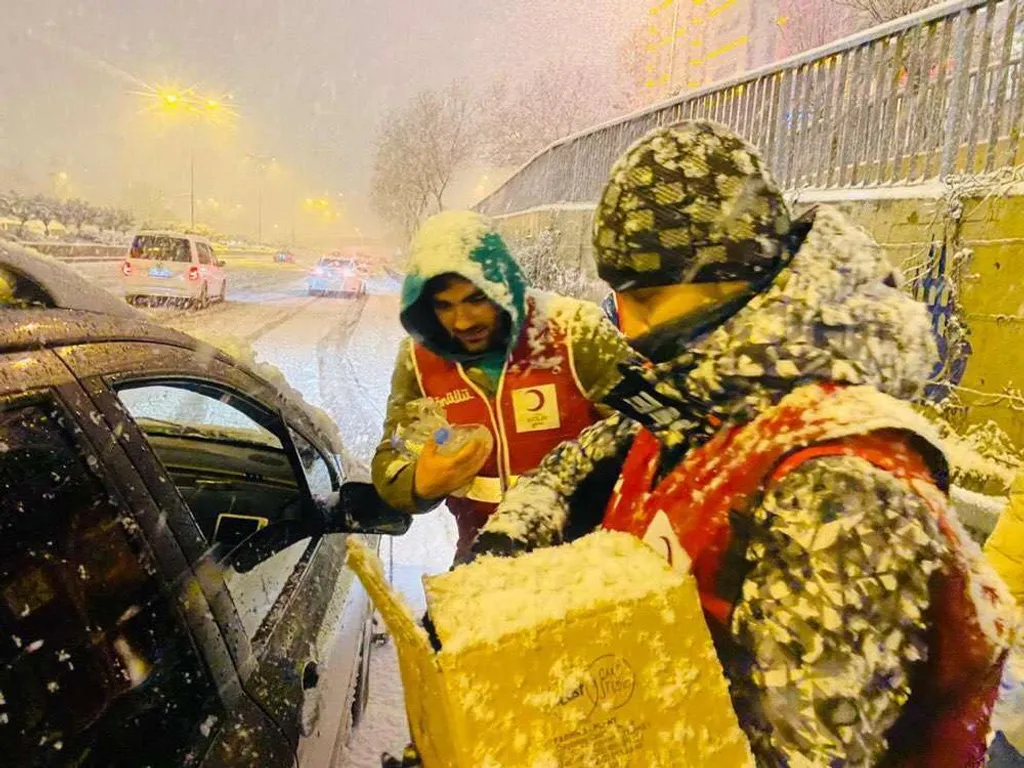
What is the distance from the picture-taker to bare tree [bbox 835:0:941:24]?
14.7 metres

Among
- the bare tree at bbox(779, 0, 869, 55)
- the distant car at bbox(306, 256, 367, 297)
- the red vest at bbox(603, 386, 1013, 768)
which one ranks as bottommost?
the distant car at bbox(306, 256, 367, 297)

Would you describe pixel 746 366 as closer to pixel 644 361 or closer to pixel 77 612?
pixel 644 361

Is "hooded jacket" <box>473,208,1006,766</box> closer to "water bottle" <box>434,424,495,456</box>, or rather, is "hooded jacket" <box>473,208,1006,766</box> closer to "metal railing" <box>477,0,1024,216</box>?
"water bottle" <box>434,424,495,456</box>

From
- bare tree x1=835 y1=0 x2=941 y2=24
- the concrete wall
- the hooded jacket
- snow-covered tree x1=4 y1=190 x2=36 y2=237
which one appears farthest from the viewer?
snow-covered tree x1=4 y1=190 x2=36 y2=237

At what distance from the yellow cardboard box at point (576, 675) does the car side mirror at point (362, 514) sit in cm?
111

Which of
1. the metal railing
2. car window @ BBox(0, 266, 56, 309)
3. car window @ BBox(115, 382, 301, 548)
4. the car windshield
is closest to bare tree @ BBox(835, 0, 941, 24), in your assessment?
the metal railing

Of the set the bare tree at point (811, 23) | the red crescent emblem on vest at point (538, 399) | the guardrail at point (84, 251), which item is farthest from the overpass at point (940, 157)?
the guardrail at point (84, 251)

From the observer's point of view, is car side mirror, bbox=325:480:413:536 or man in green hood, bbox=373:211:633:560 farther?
man in green hood, bbox=373:211:633:560

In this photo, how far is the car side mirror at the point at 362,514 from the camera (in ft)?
6.48

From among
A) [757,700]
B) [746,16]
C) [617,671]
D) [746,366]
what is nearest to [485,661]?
[617,671]

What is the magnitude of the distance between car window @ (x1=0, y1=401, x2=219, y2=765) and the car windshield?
1620 centimetres

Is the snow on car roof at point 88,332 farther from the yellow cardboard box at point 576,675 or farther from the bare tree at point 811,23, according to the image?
the bare tree at point 811,23

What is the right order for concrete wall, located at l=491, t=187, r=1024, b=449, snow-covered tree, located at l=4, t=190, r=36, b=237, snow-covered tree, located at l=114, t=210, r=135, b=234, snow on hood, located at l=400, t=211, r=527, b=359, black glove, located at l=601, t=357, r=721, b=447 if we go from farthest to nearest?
snow-covered tree, located at l=114, t=210, r=135, b=234 → snow-covered tree, located at l=4, t=190, r=36, b=237 → concrete wall, located at l=491, t=187, r=1024, b=449 → snow on hood, located at l=400, t=211, r=527, b=359 → black glove, located at l=601, t=357, r=721, b=447

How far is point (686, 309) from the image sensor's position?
100cm
